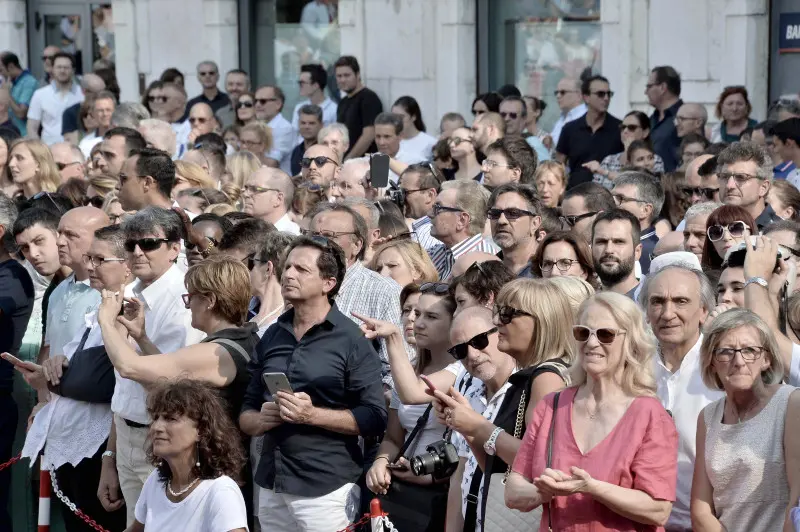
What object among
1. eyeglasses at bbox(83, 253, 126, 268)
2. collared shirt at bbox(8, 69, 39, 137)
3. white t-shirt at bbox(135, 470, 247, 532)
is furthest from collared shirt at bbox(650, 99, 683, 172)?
collared shirt at bbox(8, 69, 39, 137)

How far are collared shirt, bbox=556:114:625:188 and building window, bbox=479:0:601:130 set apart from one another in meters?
2.56

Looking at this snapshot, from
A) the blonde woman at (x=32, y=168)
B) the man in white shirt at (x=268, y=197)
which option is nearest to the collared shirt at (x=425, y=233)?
the man in white shirt at (x=268, y=197)

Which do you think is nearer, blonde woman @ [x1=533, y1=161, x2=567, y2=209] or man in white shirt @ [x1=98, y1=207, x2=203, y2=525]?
man in white shirt @ [x1=98, y1=207, x2=203, y2=525]

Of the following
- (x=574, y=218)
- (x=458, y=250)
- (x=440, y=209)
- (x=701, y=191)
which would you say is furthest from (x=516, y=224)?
(x=701, y=191)

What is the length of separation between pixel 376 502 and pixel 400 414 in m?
0.49

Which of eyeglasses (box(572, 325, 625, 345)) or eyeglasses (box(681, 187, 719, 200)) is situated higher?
eyeglasses (box(681, 187, 719, 200))

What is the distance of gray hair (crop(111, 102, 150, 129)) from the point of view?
13547 mm

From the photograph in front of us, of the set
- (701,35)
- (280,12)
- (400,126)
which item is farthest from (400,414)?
(280,12)

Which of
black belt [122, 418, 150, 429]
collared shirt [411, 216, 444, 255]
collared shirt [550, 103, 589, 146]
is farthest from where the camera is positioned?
collared shirt [550, 103, 589, 146]

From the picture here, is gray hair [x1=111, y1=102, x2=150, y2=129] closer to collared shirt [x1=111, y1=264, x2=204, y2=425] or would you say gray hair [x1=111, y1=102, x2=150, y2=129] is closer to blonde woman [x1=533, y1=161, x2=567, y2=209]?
blonde woman [x1=533, y1=161, x2=567, y2=209]

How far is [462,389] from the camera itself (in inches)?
245

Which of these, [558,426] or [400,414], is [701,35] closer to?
[400,414]

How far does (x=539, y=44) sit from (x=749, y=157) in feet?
27.4

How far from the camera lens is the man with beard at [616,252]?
744 centimetres
